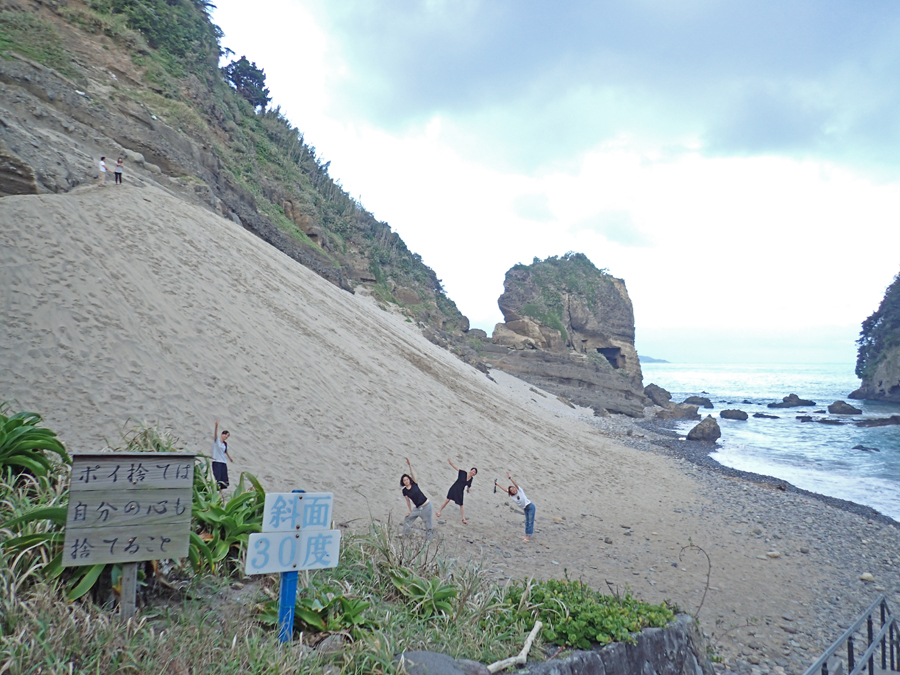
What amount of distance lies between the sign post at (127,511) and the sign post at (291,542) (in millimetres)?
500

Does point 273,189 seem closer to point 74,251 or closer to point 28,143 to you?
point 28,143

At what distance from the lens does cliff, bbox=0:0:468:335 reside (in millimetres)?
13609

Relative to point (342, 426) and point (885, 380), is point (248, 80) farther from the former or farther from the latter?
point (885, 380)

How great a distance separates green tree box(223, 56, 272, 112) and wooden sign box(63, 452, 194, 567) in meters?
41.8

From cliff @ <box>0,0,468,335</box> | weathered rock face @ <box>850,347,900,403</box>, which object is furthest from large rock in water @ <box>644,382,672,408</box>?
weathered rock face @ <box>850,347,900,403</box>

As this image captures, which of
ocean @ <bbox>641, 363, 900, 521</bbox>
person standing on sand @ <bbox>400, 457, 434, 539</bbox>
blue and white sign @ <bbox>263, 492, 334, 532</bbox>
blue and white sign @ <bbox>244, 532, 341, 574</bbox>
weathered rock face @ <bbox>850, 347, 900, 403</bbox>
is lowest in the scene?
ocean @ <bbox>641, 363, 900, 521</bbox>

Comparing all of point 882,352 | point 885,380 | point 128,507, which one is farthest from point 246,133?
point 882,352

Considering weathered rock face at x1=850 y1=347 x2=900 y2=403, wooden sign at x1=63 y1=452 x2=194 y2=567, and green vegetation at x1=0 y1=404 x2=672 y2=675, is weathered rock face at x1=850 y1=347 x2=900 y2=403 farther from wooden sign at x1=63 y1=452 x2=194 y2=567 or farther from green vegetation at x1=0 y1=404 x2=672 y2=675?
wooden sign at x1=63 y1=452 x2=194 y2=567

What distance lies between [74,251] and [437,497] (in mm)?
8567

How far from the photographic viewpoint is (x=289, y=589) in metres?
3.09

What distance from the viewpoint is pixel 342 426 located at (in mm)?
10094

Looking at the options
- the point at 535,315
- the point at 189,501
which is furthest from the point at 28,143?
the point at 535,315

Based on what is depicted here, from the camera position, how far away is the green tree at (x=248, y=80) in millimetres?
38312

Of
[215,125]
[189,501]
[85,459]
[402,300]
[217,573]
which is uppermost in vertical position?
[215,125]
